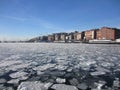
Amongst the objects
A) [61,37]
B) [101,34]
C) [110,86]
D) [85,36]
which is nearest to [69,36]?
[61,37]

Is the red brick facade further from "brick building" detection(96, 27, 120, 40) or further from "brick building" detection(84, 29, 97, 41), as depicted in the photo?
"brick building" detection(84, 29, 97, 41)

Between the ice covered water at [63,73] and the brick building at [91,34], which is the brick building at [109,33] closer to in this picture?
the brick building at [91,34]

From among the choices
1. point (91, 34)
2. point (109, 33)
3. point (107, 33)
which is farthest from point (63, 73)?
point (91, 34)

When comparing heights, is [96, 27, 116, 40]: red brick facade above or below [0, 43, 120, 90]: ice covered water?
above

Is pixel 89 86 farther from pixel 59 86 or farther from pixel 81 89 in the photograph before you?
pixel 59 86

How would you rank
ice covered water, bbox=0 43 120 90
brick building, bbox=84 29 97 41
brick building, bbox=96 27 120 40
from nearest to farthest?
ice covered water, bbox=0 43 120 90
brick building, bbox=96 27 120 40
brick building, bbox=84 29 97 41

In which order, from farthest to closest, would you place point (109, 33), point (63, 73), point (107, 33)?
point (107, 33)
point (109, 33)
point (63, 73)

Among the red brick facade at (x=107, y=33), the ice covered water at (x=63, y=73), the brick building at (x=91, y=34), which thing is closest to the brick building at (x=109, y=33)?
the red brick facade at (x=107, y=33)

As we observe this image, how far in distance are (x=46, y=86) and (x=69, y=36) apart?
125538 mm

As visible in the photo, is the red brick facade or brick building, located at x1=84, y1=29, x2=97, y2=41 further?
brick building, located at x1=84, y1=29, x2=97, y2=41

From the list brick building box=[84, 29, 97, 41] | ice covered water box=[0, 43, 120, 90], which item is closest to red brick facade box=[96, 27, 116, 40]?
brick building box=[84, 29, 97, 41]

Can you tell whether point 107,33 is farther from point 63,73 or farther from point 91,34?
point 63,73

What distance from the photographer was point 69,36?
425 feet

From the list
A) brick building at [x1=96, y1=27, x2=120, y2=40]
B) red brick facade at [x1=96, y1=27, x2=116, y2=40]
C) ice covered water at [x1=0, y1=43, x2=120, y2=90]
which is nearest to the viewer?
ice covered water at [x1=0, y1=43, x2=120, y2=90]
